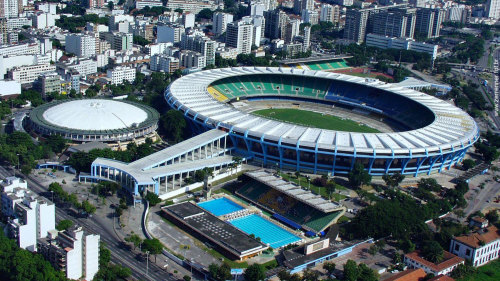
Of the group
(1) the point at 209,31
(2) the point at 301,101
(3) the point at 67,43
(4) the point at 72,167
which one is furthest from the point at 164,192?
(1) the point at 209,31

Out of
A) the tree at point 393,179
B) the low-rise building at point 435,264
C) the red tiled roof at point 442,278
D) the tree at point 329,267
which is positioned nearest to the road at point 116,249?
the tree at point 329,267

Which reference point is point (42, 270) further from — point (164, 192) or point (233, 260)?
point (164, 192)

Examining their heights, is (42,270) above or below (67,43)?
below

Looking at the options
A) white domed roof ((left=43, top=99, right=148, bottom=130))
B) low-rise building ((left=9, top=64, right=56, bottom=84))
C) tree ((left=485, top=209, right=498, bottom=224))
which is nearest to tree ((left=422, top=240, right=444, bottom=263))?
tree ((left=485, top=209, right=498, bottom=224))

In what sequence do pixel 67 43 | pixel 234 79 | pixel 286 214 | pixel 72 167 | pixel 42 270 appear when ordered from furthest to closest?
1. pixel 67 43
2. pixel 234 79
3. pixel 72 167
4. pixel 286 214
5. pixel 42 270

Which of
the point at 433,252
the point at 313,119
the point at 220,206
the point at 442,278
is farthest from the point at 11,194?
the point at 313,119

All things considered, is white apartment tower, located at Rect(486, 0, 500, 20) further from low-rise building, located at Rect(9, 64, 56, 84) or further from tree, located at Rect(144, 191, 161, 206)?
tree, located at Rect(144, 191, 161, 206)
